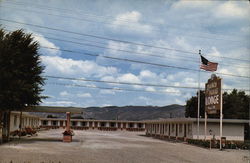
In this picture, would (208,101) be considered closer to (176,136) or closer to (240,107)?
(176,136)

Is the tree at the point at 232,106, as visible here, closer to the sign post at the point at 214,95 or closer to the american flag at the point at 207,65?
the sign post at the point at 214,95

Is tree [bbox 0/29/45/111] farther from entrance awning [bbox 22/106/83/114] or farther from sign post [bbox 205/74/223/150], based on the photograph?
sign post [bbox 205/74/223/150]

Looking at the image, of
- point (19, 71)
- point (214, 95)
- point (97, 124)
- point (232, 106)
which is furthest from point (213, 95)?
point (97, 124)

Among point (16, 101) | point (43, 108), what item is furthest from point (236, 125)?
point (16, 101)

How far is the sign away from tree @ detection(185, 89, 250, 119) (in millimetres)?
27710

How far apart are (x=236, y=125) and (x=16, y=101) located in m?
24.0

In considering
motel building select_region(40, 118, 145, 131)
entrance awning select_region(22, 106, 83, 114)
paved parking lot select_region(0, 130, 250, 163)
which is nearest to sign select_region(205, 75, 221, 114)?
paved parking lot select_region(0, 130, 250, 163)

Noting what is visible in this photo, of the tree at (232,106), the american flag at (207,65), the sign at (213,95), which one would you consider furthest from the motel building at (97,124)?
the american flag at (207,65)

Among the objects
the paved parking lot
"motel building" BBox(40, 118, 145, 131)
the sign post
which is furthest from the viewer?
"motel building" BBox(40, 118, 145, 131)

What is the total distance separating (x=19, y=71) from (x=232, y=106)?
1787 inches

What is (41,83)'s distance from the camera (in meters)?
29.5

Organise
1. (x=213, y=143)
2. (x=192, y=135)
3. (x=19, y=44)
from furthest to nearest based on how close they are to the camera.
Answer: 1. (x=192, y=135)
2. (x=213, y=143)
3. (x=19, y=44)

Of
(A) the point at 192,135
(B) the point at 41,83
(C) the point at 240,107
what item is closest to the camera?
(B) the point at 41,83

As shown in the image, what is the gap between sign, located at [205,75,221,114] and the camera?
30.1 m
